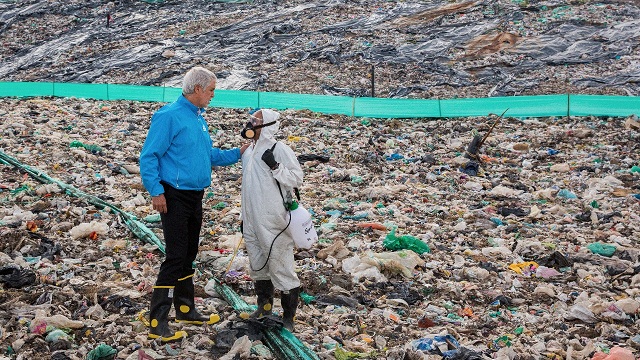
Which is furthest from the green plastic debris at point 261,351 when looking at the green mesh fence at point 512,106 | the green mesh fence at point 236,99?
the green mesh fence at point 236,99

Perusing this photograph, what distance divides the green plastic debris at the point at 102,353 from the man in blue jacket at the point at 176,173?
252mm

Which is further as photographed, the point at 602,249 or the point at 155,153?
the point at 602,249

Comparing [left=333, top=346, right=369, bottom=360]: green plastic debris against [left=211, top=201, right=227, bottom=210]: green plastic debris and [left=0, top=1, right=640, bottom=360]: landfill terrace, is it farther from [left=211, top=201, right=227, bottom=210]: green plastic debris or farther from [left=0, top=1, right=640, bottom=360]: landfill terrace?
[left=211, top=201, right=227, bottom=210]: green plastic debris

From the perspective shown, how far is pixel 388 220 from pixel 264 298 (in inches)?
124

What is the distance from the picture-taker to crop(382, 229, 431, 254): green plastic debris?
628 centimetres

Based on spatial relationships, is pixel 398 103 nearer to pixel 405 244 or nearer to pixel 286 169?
pixel 405 244

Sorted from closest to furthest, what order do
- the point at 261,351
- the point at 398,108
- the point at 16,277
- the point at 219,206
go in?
the point at 261,351
the point at 16,277
the point at 219,206
the point at 398,108

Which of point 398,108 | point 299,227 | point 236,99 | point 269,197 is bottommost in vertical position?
point 299,227

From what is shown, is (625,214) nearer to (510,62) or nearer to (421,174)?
(421,174)

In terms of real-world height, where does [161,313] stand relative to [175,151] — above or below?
below

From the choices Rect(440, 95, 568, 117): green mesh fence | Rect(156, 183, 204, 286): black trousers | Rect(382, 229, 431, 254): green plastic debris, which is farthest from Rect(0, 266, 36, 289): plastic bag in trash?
Rect(440, 95, 568, 117): green mesh fence

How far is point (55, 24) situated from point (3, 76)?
14.3ft

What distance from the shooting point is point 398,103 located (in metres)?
12.9

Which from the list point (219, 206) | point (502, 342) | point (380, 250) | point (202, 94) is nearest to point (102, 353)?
point (202, 94)
